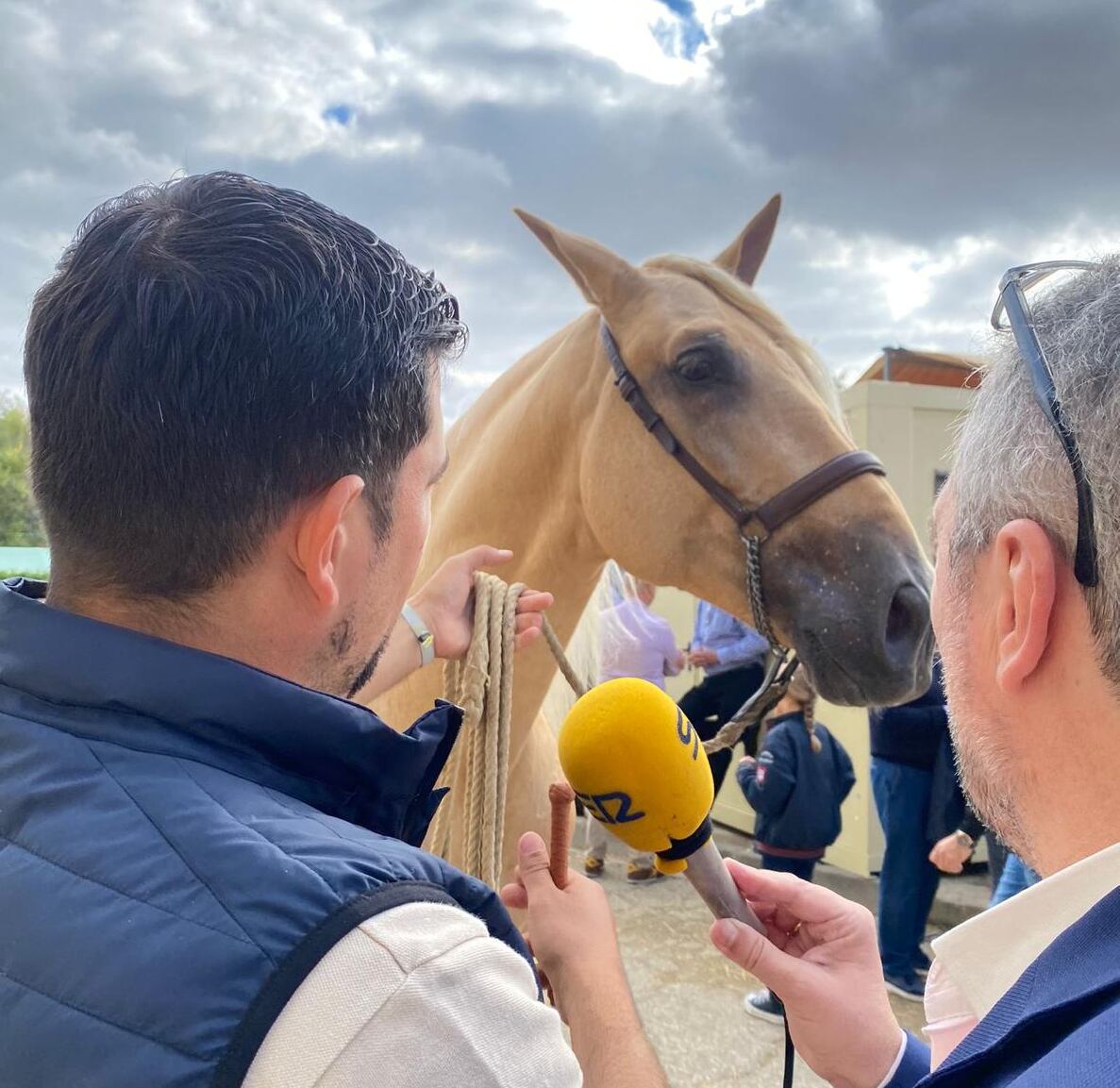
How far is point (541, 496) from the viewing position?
2.12 meters

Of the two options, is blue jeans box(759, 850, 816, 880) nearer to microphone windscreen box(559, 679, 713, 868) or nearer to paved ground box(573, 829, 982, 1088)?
paved ground box(573, 829, 982, 1088)

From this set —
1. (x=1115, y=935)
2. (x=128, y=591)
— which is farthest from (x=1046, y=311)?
(x=128, y=591)

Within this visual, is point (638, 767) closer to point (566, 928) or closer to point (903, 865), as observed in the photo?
point (566, 928)

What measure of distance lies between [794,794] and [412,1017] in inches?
149

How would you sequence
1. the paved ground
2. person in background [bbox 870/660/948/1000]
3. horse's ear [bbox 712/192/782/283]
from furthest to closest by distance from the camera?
person in background [bbox 870/660/948/1000] → the paved ground → horse's ear [bbox 712/192/782/283]

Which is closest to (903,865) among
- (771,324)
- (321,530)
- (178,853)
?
(771,324)

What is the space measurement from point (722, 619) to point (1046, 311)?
4695mm

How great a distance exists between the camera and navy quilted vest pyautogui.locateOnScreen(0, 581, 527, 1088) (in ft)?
1.86

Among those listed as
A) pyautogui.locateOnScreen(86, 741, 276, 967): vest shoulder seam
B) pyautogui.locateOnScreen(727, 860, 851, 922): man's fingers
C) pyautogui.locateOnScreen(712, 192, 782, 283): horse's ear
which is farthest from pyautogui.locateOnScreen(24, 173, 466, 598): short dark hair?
pyautogui.locateOnScreen(712, 192, 782, 283): horse's ear

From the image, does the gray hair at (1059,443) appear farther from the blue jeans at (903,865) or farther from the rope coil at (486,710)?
the blue jeans at (903,865)

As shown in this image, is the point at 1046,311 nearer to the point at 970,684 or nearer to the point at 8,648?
the point at 970,684

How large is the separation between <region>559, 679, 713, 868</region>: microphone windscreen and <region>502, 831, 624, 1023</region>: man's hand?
0.29 feet

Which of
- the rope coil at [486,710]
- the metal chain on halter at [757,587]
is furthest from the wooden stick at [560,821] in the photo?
the metal chain on halter at [757,587]

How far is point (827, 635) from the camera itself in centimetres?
187
